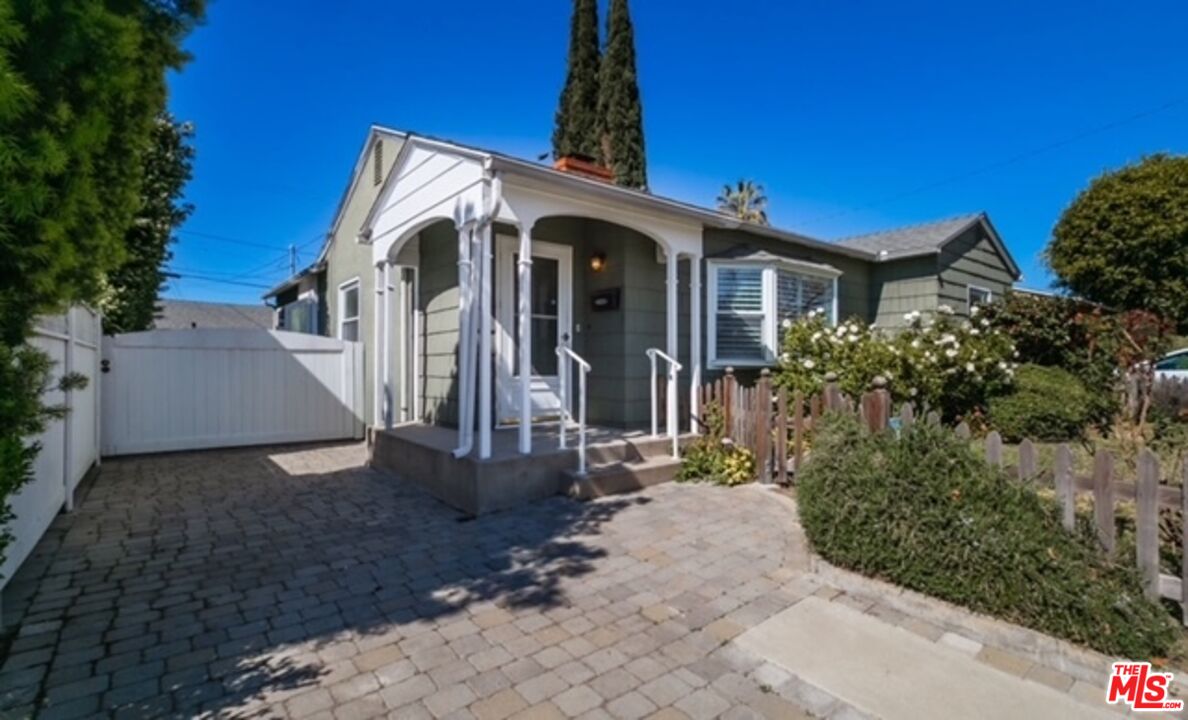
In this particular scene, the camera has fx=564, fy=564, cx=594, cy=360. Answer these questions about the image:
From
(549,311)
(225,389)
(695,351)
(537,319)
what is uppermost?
(549,311)

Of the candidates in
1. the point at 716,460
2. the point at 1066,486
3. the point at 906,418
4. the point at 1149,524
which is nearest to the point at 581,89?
the point at 716,460

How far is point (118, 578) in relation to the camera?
368 cm

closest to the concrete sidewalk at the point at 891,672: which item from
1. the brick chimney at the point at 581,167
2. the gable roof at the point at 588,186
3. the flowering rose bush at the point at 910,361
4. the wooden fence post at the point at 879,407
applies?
the wooden fence post at the point at 879,407

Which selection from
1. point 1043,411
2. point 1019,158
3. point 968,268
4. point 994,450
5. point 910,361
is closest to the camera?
point 994,450

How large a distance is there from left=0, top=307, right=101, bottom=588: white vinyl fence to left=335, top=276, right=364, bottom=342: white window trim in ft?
11.9

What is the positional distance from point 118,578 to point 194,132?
8887mm

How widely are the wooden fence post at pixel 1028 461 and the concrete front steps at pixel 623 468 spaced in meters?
3.32

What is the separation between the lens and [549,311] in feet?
24.8

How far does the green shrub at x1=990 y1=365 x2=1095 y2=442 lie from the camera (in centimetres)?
813

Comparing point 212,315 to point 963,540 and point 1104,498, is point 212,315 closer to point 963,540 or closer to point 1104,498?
point 963,540

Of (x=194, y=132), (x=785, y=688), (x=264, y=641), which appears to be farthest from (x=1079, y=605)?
(x=194, y=132)

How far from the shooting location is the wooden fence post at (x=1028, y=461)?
3266 millimetres

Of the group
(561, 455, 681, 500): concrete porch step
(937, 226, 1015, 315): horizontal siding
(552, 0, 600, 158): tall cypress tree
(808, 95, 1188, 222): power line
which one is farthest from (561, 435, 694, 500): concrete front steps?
(552, 0, 600, 158): tall cypress tree

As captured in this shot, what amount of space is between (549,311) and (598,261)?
3.06 feet
